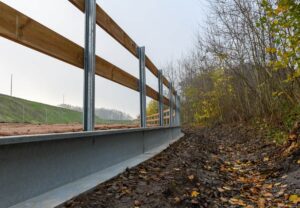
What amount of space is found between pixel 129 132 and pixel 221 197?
1.52 meters

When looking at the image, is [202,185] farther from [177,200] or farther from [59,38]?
[59,38]

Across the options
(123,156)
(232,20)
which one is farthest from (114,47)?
(232,20)

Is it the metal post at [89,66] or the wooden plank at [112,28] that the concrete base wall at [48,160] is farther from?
the wooden plank at [112,28]

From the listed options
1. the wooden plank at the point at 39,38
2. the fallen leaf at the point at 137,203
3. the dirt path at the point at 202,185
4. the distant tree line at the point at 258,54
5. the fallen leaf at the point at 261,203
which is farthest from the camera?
the distant tree line at the point at 258,54

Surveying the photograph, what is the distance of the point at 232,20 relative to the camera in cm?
934

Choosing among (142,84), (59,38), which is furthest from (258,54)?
(59,38)

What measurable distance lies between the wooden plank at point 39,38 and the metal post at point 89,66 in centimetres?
9

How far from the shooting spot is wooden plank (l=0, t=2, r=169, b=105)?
1.87 metres

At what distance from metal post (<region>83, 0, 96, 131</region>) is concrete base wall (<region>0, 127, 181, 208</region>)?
181 millimetres

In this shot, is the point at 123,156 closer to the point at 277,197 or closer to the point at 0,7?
the point at 277,197

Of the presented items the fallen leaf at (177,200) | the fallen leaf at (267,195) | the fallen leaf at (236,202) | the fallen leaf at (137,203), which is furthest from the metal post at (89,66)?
the fallen leaf at (267,195)

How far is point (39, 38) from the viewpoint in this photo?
219 centimetres

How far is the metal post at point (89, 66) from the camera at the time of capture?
9.43ft

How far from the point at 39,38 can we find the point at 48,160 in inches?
34.6
